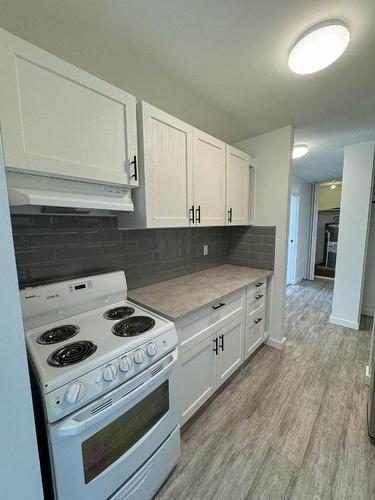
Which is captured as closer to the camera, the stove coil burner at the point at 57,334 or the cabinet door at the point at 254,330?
the stove coil burner at the point at 57,334

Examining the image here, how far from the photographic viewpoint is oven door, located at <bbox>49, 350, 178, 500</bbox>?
745 millimetres

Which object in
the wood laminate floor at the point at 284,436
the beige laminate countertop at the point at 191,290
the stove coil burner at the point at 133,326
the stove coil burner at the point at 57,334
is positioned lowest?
the wood laminate floor at the point at 284,436

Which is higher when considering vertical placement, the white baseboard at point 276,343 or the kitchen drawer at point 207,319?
the kitchen drawer at point 207,319

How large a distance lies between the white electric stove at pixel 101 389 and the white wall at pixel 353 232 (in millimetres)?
2892

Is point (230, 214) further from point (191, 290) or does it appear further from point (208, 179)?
Answer: point (191, 290)

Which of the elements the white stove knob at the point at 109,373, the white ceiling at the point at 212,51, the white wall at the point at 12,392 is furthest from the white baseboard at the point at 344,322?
the white wall at the point at 12,392

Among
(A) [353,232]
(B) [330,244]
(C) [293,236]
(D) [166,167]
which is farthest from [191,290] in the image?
(B) [330,244]

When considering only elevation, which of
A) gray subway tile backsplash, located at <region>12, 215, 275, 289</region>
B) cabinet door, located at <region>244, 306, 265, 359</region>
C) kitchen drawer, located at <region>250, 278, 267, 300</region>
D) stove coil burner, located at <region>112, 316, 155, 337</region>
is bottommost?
cabinet door, located at <region>244, 306, 265, 359</region>

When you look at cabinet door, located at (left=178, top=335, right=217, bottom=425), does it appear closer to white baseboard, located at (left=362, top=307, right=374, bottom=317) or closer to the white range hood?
the white range hood

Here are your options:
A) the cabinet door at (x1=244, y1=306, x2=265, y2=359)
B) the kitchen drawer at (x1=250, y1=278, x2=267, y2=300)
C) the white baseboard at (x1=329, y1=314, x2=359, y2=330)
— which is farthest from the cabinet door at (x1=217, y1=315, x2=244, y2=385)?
the white baseboard at (x1=329, y1=314, x2=359, y2=330)

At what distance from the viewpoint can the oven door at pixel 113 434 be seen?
0.75m

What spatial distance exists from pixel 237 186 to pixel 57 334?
6.52 ft

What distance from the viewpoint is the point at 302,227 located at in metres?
4.83

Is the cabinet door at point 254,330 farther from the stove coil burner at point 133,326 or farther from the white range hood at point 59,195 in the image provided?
the white range hood at point 59,195
